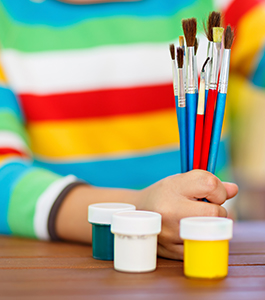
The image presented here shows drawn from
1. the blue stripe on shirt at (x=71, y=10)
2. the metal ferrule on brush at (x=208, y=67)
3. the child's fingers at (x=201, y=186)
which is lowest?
the child's fingers at (x=201, y=186)

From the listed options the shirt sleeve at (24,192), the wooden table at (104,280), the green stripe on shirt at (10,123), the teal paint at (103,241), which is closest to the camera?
the wooden table at (104,280)

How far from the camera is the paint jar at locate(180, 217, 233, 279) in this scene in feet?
1.14

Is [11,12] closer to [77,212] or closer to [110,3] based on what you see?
[110,3]

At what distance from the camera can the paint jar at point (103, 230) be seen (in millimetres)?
415

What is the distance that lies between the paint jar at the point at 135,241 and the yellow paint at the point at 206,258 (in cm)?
3

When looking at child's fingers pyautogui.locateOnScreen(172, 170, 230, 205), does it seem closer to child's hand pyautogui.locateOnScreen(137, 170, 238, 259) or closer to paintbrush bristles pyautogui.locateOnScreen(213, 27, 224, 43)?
child's hand pyautogui.locateOnScreen(137, 170, 238, 259)

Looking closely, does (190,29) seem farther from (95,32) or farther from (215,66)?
(95,32)

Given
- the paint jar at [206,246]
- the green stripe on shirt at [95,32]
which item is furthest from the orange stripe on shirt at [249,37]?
the paint jar at [206,246]

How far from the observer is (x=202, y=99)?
40cm

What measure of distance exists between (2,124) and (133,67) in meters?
0.26

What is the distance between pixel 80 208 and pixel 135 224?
0.56 feet

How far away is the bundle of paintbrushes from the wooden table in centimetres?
10

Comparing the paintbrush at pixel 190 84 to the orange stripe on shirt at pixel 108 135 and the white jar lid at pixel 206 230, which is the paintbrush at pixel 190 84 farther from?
the orange stripe on shirt at pixel 108 135

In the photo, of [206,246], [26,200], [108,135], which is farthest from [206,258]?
[108,135]
